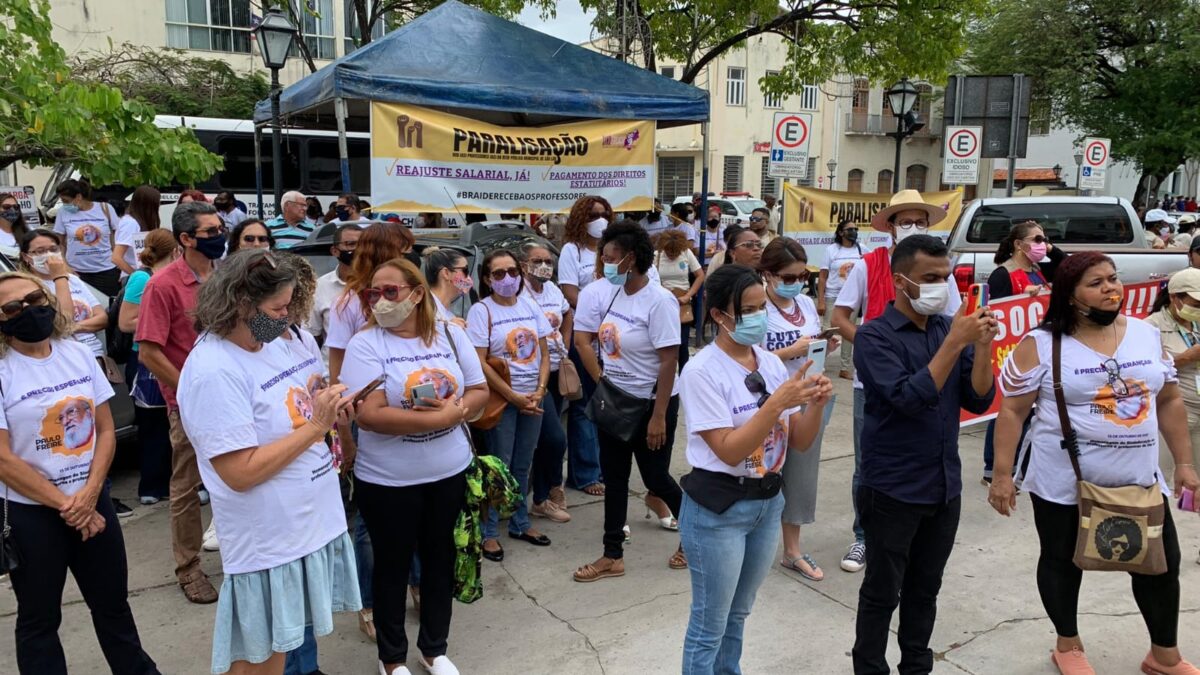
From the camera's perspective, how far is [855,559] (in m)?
4.75

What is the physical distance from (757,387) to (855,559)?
2193 millimetres

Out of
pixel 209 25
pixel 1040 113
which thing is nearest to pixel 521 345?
pixel 209 25

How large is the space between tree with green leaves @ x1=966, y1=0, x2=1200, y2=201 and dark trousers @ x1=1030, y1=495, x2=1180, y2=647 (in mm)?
26337

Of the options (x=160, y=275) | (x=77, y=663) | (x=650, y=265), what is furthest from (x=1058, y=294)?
(x=77, y=663)

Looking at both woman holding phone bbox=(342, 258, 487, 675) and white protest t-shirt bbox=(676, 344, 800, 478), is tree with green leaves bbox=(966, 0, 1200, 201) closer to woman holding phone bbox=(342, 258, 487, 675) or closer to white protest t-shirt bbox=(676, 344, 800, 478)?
white protest t-shirt bbox=(676, 344, 800, 478)

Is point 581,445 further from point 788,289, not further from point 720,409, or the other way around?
point 720,409

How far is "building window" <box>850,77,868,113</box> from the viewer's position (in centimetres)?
4050

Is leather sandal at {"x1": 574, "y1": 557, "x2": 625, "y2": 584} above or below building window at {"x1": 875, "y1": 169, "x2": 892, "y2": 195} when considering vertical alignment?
below

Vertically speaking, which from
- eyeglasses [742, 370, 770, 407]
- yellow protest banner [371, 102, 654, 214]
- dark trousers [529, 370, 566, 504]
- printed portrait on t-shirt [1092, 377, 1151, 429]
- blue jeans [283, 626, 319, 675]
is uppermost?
yellow protest banner [371, 102, 654, 214]

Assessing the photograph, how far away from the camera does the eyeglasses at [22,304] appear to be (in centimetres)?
296

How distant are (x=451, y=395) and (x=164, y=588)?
2.31m

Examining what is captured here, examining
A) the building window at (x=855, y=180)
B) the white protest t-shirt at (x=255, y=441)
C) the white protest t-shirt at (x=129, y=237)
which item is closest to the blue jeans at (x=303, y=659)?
the white protest t-shirt at (x=255, y=441)

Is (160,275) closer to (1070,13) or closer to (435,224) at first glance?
(435,224)

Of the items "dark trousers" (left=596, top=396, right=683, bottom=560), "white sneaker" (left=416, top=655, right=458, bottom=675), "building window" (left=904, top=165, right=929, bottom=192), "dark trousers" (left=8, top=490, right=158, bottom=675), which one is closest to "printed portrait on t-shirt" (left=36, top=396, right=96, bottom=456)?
"dark trousers" (left=8, top=490, right=158, bottom=675)
